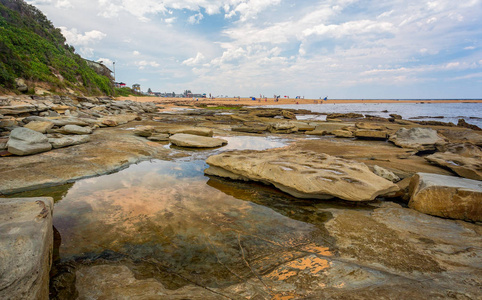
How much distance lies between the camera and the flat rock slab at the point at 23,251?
1.53 meters

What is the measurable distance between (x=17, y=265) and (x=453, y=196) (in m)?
5.15

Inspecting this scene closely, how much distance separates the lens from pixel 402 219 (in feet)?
11.4

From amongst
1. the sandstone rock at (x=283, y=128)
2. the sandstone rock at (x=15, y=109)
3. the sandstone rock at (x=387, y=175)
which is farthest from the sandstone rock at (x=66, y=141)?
the sandstone rock at (x=283, y=128)

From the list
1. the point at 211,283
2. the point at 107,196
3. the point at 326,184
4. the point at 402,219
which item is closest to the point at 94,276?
the point at 211,283

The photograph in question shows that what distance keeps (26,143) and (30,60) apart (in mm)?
20373

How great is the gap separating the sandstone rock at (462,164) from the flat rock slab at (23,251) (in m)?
6.96

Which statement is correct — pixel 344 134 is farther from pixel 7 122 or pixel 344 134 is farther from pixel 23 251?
pixel 7 122

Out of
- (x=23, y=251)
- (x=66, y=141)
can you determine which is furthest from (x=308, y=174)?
(x=66, y=141)

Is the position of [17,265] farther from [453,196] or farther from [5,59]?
[5,59]

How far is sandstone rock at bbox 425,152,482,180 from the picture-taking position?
15.6 ft

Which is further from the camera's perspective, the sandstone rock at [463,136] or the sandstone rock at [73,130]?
the sandstone rock at [463,136]

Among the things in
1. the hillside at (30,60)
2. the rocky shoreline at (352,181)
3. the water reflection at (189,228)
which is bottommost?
the water reflection at (189,228)

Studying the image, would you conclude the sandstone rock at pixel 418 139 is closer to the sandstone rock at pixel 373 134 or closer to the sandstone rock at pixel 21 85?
the sandstone rock at pixel 373 134

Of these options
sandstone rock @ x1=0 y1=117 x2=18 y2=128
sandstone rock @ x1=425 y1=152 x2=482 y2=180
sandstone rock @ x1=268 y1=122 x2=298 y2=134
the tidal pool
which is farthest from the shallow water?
sandstone rock @ x1=0 y1=117 x2=18 y2=128
